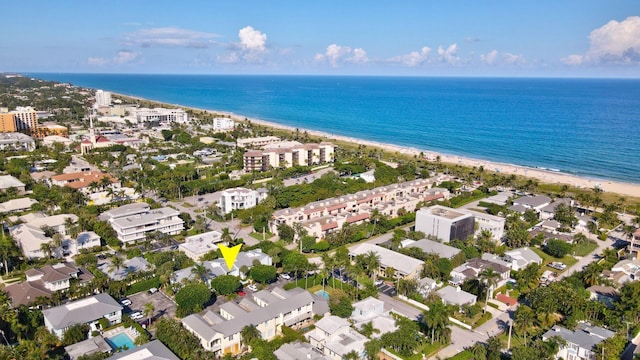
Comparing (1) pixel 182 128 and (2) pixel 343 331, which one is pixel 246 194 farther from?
(1) pixel 182 128

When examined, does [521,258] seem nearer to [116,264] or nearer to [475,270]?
[475,270]

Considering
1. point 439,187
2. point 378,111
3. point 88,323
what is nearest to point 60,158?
point 88,323

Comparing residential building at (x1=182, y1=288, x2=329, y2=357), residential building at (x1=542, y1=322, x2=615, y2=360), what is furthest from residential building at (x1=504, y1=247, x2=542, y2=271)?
residential building at (x1=182, y1=288, x2=329, y2=357)

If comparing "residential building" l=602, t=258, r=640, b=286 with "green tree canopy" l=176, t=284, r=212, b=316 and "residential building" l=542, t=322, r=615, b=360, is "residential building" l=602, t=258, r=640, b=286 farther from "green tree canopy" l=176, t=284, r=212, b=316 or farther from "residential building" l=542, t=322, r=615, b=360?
"green tree canopy" l=176, t=284, r=212, b=316

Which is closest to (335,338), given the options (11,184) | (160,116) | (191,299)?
(191,299)

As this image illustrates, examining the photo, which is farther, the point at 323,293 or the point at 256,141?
the point at 256,141

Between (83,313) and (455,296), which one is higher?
(83,313)
